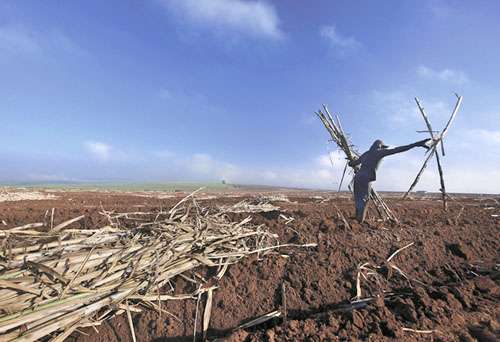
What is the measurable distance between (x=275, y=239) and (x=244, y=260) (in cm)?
92

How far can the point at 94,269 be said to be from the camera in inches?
146


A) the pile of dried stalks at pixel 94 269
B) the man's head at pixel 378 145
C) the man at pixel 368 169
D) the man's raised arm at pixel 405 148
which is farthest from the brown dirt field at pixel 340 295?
the man's head at pixel 378 145

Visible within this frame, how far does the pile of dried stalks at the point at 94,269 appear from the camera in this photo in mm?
3139

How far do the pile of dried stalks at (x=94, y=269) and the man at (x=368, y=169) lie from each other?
134 inches

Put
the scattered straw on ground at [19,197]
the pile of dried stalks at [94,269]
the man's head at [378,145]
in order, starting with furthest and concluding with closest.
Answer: the scattered straw on ground at [19,197], the man's head at [378,145], the pile of dried stalks at [94,269]

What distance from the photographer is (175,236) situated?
436 centimetres

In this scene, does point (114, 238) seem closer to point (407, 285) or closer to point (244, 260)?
point (244, 260)

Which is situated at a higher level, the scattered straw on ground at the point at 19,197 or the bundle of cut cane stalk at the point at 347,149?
the bundle of cut cane stalk at the point at 347,149

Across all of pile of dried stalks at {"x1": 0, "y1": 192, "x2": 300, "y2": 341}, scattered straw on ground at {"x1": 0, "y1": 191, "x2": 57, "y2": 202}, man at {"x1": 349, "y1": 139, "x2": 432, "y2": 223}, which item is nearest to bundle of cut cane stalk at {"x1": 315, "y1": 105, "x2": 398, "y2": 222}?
man at {"x1": 349, "y1": 139, "x2": 432, "y2": 223}

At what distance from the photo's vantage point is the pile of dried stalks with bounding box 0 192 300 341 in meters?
3.14

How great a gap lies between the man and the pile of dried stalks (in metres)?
3.41

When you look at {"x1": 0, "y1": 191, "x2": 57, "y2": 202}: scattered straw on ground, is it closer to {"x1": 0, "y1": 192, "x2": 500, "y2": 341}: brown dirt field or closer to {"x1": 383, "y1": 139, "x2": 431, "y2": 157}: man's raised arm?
{"x1": 0, "y1": 192, "x2": 500, "y2": 341}: brown dirt field

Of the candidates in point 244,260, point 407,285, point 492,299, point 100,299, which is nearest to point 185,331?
point 100,299

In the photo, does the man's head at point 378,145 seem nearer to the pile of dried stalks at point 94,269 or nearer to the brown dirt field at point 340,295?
the brown dirt field at point 340,295
